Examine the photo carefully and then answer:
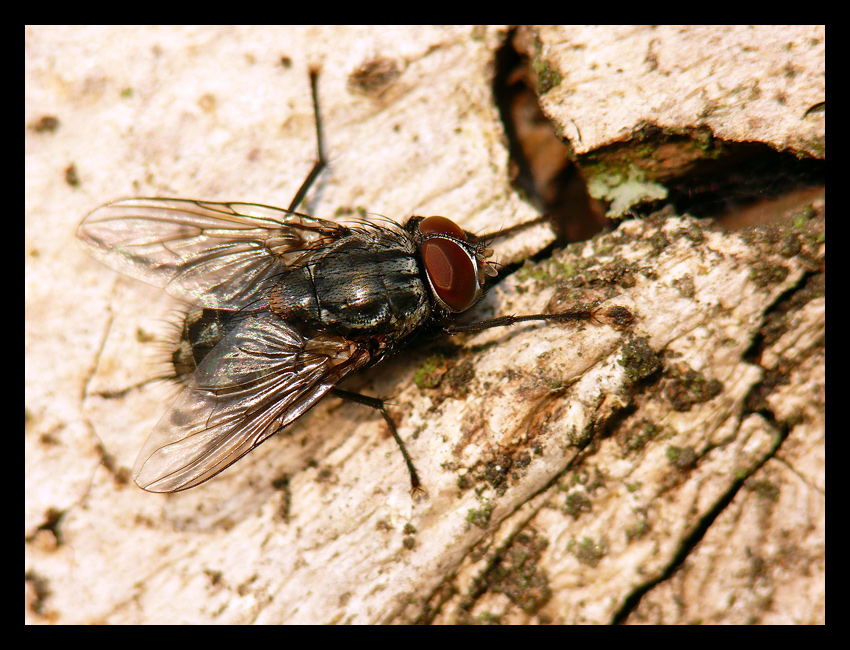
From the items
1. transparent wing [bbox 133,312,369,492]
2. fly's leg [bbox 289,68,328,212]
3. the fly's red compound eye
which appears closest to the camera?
transparent wing [bbox 133,312,369,492]

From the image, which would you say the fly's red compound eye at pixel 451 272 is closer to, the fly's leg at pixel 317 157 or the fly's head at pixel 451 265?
the fly's head at pixel 451 265

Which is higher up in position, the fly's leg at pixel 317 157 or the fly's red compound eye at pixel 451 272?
the fly's leg at pixel 317 157

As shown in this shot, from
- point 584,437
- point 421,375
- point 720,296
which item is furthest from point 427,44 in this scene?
point 584,437

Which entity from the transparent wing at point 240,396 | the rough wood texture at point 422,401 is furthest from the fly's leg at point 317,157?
the transparent wing at point 240,396

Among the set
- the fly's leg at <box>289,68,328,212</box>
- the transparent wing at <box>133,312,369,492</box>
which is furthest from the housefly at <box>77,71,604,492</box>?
the fly's leg at <box>289,68,328,212</box>

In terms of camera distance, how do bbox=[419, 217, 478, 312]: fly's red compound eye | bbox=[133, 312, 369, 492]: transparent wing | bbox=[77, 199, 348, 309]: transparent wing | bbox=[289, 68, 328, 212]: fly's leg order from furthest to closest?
bbox=[289, 68, 328, 212]: fly's leg → bbox=[77, 199, 348, 309]: transparent wing → bbox=[419, 217, 478, 312]: fly's red compound eye → bbox=[133, 312, 369, 492]: transparent wing

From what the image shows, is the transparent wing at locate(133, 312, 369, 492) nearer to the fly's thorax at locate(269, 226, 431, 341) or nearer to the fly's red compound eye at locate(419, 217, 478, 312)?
the fly's thorax at locate(269, 226, 431, 341)

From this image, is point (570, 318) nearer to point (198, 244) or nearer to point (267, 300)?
point (267, 300)
